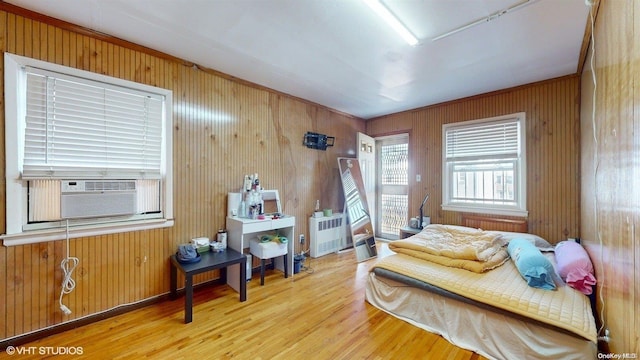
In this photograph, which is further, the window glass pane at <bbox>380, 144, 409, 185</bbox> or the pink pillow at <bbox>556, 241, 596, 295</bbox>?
the window glass pane at <bbox>380, 144, 409, 185</bbox>

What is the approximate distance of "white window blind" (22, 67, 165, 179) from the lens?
2.00 meters

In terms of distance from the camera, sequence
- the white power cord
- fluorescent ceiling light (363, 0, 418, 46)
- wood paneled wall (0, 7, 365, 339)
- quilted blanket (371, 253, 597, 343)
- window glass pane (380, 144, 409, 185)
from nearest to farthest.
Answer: quilted blanket (371, 253, 597, 343) → fluorescent ceiling light (363, 0, 418, 46) → wood paneled wall (0, 7, 365, 339) → the white power cord → window glass pane (380, 144, 409, 185)

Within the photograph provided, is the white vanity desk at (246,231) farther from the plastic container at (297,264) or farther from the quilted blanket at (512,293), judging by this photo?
the quilted blanket at (512,293)

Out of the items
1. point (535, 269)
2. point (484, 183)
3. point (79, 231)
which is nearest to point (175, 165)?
point (79, 231)

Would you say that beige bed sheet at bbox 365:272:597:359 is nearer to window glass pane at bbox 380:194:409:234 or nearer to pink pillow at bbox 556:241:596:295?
pink pillow at bbox 556:241:596:295

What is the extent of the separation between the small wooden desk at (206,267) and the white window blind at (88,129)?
99 centimetres

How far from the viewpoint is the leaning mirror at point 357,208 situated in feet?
13.5

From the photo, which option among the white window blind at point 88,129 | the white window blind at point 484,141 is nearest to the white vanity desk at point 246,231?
the white window blind at point 88,129

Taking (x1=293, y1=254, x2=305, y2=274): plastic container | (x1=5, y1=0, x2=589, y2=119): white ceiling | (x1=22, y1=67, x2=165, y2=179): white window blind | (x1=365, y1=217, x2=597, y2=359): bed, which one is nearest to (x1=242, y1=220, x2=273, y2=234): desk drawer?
(x1=293, y1=254, x2=305, y2=274): plastic container

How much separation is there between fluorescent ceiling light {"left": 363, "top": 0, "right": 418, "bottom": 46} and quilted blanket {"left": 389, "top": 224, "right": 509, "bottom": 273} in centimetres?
208

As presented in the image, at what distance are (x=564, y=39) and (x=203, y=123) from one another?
3777mm

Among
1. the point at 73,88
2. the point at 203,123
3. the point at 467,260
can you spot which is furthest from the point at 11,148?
the point at 467,260

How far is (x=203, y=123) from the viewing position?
2914 mm

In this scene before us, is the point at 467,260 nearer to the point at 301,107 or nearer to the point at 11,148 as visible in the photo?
the point at 301,107
